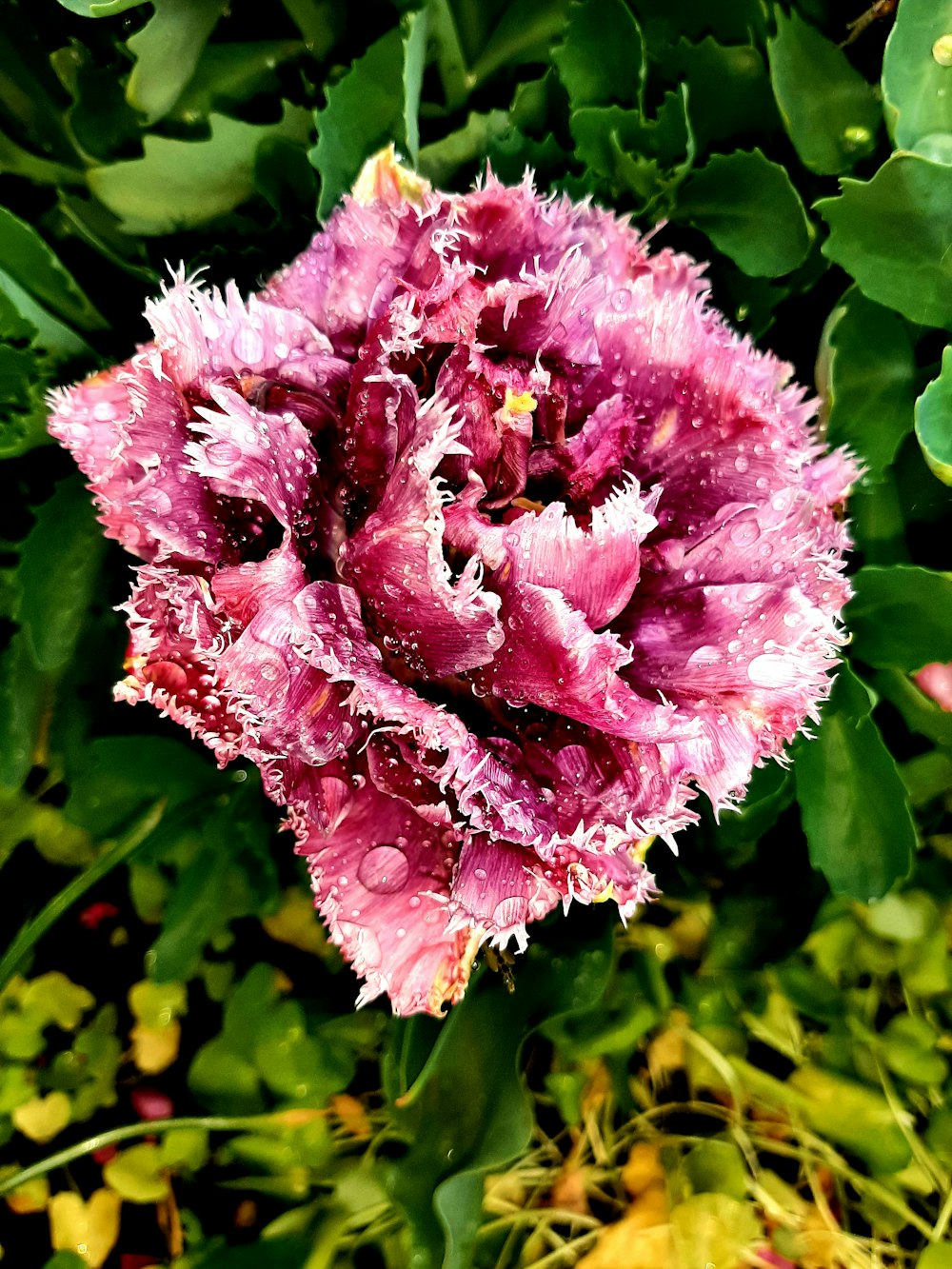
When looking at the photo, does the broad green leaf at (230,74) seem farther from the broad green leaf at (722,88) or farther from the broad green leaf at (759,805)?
the broad green leaf at (759,805)

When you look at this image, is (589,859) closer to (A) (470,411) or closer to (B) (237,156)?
(A) (470,411)

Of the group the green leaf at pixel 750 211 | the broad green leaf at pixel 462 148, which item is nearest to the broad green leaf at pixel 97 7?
the broad green leaf at pixel 462 148

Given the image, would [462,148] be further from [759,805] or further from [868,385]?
[759,805]

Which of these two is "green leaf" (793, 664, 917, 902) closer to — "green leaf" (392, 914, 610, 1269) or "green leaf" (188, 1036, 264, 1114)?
"green leaf" (392, 914, 610, 1269)

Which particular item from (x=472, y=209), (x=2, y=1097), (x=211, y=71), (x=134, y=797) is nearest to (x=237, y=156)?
(x=211, y=71)

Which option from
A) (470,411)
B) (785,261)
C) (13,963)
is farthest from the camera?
(13,963)

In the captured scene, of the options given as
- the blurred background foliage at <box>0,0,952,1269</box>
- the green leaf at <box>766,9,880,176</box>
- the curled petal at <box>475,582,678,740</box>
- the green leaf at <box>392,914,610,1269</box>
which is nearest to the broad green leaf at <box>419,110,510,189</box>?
the blurred background foliage at <box>0,0,952,1269</box>
